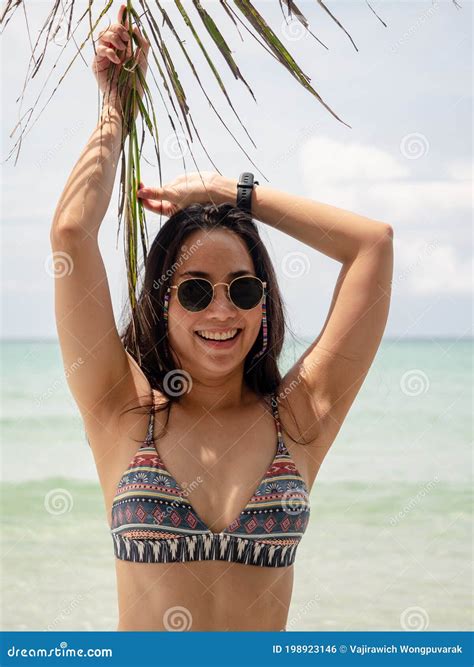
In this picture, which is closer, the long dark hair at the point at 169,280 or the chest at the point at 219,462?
the chest at the point at 219,462

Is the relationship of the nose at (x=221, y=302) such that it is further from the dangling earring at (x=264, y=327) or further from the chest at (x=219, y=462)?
the chest at (x=219, y=462)

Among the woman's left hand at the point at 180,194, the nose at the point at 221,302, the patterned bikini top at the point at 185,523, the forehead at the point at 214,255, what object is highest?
the woman's left hand at the point at 180,194

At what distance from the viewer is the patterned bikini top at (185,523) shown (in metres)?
2.34

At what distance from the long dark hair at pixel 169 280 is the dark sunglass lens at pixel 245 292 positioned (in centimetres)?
12

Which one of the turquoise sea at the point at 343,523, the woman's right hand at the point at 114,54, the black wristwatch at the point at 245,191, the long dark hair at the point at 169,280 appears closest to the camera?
the woman's right hand at the point at 114,54

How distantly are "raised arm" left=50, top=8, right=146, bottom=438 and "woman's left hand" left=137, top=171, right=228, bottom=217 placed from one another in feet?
0.72

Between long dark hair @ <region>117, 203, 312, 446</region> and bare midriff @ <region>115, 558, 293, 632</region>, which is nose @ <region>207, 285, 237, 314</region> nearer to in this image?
long dark hair @ <region>117, 203, 312, 446</region>

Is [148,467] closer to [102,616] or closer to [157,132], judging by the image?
[157,132]

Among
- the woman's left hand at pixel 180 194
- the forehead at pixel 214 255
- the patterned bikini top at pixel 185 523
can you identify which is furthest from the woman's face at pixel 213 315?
the patterned bikini top at pixel 185 523

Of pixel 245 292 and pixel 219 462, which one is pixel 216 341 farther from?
pixel 219 462

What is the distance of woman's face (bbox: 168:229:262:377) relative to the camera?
2.50 m

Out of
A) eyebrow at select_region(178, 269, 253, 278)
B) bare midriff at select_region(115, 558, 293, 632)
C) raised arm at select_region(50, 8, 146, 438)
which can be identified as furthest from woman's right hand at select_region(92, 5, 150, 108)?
bare midriff at select_region(115, 558, 293, 632)

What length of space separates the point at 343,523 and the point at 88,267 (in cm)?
775

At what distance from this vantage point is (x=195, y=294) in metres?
2.49
